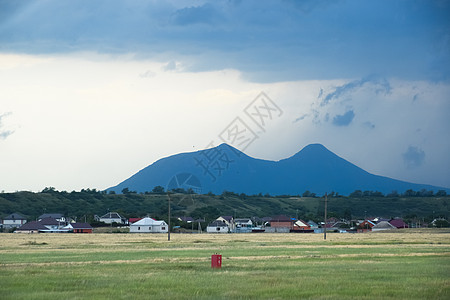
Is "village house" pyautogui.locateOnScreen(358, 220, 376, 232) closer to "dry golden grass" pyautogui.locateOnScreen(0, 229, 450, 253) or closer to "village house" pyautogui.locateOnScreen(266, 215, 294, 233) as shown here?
"village house" pyautogui.locateOnScreen(266, 215, 294, 233)

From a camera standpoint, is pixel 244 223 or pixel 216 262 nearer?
pixel 216 262

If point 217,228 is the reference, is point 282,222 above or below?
above

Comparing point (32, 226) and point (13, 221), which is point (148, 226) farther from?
point (13, 221)

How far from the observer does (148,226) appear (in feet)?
477

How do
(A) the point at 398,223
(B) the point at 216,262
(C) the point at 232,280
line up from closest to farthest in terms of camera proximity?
(C) the point at 232,280, (B) the point at 216,262, (A) the point at 398,223

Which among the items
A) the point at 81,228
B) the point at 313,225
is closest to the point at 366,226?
the point at 313,225

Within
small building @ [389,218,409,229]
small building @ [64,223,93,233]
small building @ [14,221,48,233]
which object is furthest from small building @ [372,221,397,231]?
small building @ [14,221,48,233]

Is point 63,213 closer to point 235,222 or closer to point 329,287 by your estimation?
point 235,222

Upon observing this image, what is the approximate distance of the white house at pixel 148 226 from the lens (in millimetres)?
143500

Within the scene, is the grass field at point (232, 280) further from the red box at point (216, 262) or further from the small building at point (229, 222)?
the small building at point (229, 222)

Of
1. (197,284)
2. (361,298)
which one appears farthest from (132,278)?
(361,298)

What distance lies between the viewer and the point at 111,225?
16175 centimetres

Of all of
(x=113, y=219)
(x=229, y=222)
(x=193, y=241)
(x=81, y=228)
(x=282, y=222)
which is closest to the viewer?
(x=193, y=241)

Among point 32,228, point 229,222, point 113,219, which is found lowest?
point 32,228
